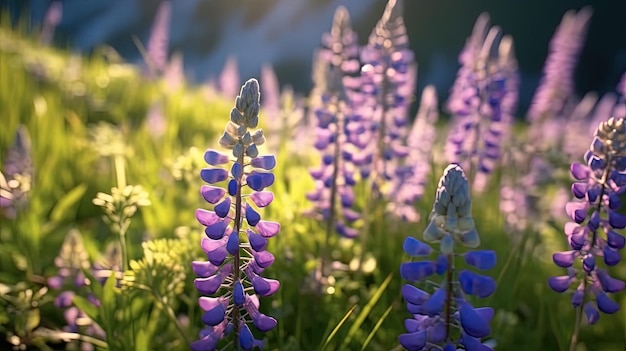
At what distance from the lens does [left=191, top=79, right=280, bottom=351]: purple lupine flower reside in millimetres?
1741

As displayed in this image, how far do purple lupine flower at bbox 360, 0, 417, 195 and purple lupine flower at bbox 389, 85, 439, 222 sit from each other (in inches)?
6.4

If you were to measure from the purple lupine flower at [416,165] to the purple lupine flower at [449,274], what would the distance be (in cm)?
146

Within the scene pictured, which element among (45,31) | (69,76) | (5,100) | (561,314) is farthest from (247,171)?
(45,31)

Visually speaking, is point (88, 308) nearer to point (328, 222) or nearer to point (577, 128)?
point (328, 222)

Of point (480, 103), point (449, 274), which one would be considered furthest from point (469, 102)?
point (449, 274)

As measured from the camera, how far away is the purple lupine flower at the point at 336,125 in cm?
279

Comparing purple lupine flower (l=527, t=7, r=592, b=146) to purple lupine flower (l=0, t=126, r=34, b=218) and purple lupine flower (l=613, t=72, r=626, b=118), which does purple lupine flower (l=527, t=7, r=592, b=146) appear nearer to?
purple lupine flower (l=613, t=72, r=626, b=118)

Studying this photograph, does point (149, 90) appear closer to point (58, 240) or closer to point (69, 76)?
point (69, 76)

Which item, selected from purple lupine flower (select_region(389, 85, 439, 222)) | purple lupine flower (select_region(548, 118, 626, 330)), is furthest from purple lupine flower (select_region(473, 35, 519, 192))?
purple lupine flower (select_region(548, 118, 626, 330))

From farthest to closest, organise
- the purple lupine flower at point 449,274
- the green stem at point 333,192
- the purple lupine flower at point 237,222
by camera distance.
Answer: the green stem at point 333,192, the purple lupine flower at point 237,222, the purple lupine flower at point 449,274

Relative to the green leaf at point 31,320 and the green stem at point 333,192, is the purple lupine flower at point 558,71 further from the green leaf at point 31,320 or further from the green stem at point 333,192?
the green leaf at point 31,320

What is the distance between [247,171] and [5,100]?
3738 mm

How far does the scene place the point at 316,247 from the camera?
318 cm

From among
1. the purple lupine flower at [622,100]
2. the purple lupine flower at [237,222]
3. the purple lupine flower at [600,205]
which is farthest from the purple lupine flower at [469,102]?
the purple lupine flower at [237,222]
